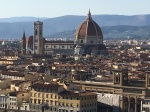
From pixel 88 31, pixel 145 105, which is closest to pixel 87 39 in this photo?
pixel 88 31

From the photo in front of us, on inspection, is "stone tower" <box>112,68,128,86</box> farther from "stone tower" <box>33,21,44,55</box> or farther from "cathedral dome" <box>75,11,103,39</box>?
"stone tower" <box>33,21,44,55</box>

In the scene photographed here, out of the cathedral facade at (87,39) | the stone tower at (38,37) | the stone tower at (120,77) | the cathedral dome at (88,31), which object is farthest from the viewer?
the stone tower at (38,37)

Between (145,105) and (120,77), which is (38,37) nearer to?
(120,77)

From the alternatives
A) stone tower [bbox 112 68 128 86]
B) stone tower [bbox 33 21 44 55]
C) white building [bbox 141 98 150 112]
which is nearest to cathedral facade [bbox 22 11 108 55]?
stone tower [bbox 33 21 44 55]

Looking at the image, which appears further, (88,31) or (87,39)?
(87,39)

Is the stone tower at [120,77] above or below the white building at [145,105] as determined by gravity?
above

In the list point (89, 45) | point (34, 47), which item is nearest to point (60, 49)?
point (34, 47)

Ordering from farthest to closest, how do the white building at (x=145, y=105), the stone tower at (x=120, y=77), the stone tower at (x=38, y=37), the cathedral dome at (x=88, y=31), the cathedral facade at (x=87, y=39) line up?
the stone tower at (x=38, y=37), the cathedral facade at (x=87, y=39), the cathedral dome at (x=88, y=31), the stone tower at (x=120, y=77), the white building at (x=145, y=105)

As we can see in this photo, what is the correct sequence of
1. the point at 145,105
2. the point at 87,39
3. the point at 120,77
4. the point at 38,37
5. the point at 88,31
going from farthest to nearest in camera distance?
the point at 38,37
the point at 87,39
the point at 88,31
the point at 120,77
the point at 145,105

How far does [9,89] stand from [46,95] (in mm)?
7886

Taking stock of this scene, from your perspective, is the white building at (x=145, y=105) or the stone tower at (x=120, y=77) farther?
the stone tower at (x=120, y=77)

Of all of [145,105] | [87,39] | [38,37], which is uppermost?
[87,39]

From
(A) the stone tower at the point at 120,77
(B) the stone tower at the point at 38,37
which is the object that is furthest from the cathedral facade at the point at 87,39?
(A) the stone tower at the point at 120,77

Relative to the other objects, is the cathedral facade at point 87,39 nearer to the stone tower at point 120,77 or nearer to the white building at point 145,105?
the stone tower at point 120,77
